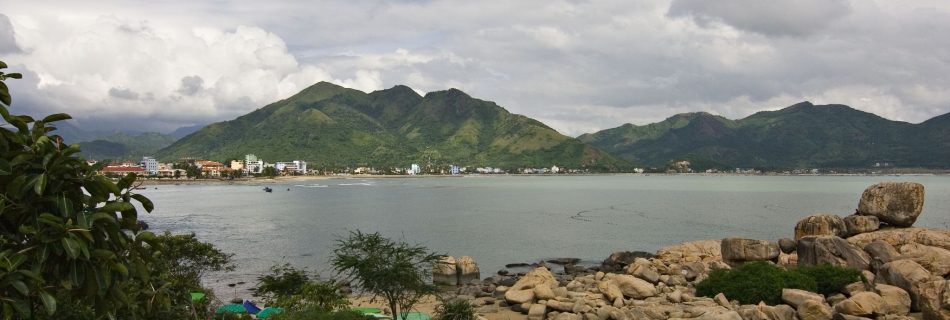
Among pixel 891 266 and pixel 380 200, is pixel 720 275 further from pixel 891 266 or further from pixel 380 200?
pixel 380 200

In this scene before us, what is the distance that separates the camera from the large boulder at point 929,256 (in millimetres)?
26438

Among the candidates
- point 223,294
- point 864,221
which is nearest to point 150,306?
point 223,294

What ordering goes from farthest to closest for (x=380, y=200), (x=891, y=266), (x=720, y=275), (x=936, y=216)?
(x=380, y=200) < (x=936, y=216) < (x=720, y=275) < (x=891, y=266)

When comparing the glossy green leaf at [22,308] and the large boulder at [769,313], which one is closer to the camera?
the glossy green leaf at [22,308]

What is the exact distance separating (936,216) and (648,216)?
128ft

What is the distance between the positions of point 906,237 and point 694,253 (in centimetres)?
1146

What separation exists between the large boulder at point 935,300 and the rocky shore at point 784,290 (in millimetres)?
35

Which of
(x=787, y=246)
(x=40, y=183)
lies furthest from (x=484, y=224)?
(x=40, y=183)

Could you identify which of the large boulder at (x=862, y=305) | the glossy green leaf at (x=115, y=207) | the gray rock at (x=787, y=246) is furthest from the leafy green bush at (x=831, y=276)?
the glossy green leaf at (x=115, y=207)

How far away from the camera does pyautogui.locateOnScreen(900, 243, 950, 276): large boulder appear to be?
86.7 ft

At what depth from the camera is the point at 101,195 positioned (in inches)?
215

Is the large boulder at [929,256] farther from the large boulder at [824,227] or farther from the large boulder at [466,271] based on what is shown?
the large boulder at [466,271]

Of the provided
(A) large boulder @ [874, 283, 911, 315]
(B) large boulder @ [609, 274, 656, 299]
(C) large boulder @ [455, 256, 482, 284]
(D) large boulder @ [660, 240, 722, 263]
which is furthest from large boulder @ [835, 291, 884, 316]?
(C) large boulder @ [455, 256, 482, 284]

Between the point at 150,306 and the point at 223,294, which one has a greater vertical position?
the point at 150,306
